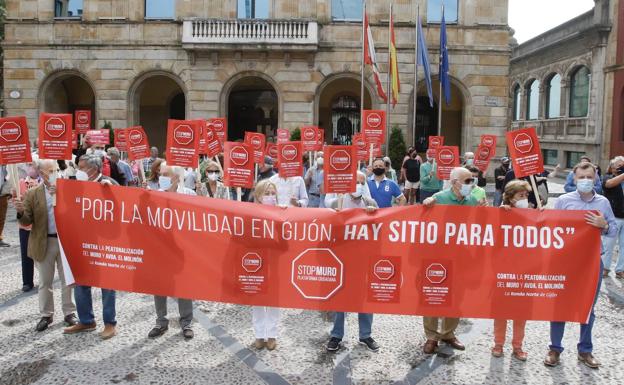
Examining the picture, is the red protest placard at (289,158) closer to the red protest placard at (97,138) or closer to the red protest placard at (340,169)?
the red protest placard at (340,169)

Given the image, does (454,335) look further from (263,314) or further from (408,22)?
(408,22)

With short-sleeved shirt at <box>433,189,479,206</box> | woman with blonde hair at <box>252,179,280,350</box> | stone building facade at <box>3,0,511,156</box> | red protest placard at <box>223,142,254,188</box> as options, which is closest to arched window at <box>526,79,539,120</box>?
stone building facade at <box>3,0,511,156</box>

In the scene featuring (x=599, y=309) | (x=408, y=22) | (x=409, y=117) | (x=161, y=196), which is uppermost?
(x=408, y=22)

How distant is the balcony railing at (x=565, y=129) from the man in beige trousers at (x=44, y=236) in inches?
1244

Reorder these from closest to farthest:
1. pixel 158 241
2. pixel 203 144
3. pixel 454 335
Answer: pixel 158 241 → pixel 454 335 → pixel 203 144

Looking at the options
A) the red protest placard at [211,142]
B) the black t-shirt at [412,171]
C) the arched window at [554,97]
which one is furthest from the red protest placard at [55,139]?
the arched window at [554,97]

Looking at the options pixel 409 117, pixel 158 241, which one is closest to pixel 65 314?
pixel 158 241

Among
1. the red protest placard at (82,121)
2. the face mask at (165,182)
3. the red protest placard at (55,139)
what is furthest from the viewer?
the red protest placard at (82,121)

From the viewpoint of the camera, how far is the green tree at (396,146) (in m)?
22.3

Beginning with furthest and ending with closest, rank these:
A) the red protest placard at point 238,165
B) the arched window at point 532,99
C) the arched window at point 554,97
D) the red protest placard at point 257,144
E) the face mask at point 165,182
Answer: the arched window at point 532,99
the arched window at point 554,97
the red protest placard at point 257,144
the red protest placard at point 238,165
the face mask at point 165,182

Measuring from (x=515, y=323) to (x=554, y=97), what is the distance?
36.0 metres

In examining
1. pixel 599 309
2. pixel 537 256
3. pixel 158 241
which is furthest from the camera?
pixel 599 309

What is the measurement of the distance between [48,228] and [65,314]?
1.06m

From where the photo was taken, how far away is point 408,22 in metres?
22.9
